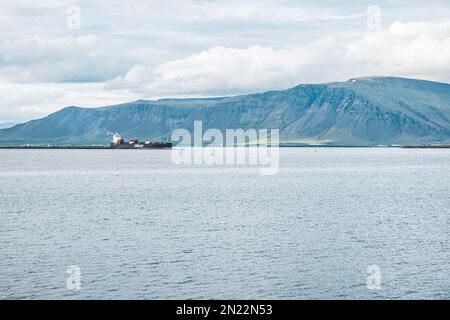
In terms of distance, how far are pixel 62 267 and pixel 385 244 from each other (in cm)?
2274

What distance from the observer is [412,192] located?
3851 inches

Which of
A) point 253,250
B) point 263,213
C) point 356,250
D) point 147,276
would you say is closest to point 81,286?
point 147,276

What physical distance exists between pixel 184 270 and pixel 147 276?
2.50 m

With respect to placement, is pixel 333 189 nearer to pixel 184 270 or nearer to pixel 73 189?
pixel 73 189

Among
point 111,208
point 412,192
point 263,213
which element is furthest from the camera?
point 412,192

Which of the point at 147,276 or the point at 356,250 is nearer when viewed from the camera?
the point at 147,276
